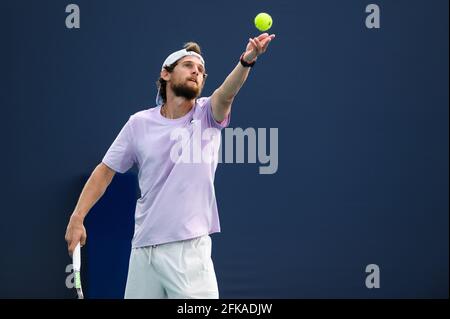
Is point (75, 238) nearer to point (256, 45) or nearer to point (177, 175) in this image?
point (177, 175)

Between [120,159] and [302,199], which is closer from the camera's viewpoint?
[120,159]

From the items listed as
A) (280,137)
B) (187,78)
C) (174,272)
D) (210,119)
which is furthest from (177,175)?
(280,137)

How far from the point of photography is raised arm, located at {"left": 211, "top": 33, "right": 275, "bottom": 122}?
322 cm

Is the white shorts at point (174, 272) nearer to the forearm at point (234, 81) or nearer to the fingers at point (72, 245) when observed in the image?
the fingers at point (72, 245)

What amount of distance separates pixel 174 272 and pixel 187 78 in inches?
34.0

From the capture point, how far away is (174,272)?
10.9ft

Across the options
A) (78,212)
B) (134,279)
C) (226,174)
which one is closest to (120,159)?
(78,212)

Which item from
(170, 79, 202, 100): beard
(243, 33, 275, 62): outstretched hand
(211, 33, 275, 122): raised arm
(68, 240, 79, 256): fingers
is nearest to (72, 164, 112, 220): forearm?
(68, 240, 79, 256): fingers

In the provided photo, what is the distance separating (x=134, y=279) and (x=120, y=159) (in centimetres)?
54

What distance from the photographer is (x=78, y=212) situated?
11.5 ft

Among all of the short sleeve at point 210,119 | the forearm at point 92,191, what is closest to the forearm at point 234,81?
the short sleeve at point 210,119

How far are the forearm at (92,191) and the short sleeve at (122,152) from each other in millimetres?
54

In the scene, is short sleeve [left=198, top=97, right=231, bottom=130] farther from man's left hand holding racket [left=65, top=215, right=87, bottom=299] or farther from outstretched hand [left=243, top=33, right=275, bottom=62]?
man's left hand holding racket [left=65, top=215, right=87, bottom=299]
